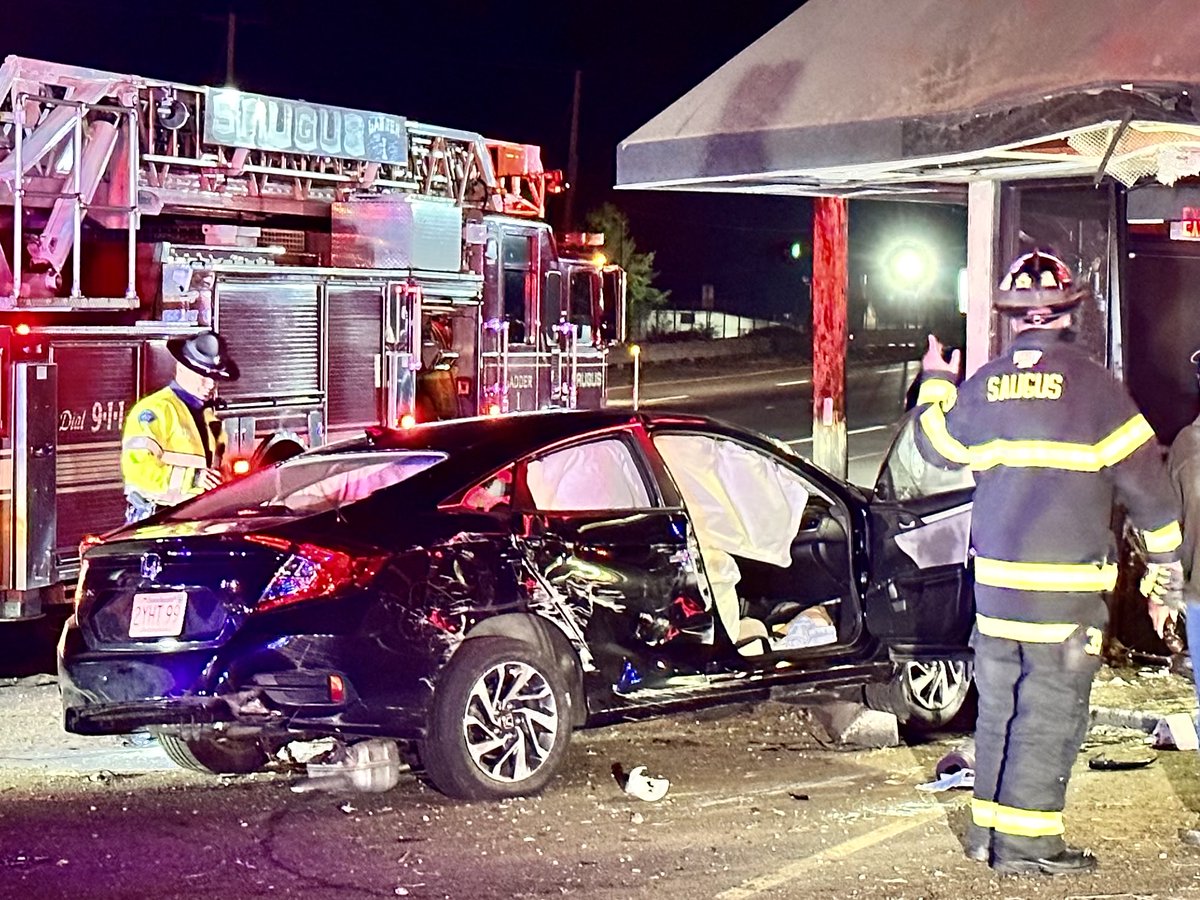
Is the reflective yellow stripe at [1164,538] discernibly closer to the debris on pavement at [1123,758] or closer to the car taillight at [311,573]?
the debris on pavement at [1123,758]

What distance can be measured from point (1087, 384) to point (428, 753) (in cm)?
262

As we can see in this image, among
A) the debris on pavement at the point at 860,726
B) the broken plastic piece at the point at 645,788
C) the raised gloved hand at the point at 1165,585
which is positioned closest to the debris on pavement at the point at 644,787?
the broken plastic piece at the point at 645,788

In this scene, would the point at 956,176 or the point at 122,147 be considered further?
the point at 122,147

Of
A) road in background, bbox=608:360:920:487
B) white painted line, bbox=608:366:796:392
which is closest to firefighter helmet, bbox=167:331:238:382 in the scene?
road in background, bbox=608:360:920:487

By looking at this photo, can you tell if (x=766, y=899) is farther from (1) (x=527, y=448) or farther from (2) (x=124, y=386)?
(2) (x=124, y=386)

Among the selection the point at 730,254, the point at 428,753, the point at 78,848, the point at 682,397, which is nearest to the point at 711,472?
the point at 428,753

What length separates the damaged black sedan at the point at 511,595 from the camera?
640cm

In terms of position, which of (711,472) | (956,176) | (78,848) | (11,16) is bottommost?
(78,848)

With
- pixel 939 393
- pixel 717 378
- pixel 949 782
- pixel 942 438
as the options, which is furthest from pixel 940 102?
pixel 717 378

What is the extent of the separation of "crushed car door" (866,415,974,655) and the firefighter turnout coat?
1.88 meters

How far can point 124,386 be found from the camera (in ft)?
36.9

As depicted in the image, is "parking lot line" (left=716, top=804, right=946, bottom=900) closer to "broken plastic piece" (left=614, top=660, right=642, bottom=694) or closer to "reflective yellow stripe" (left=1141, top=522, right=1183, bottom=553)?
"broken plastic piece" (left=614, top=660, right=642, bottom=694)

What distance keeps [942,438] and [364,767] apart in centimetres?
248

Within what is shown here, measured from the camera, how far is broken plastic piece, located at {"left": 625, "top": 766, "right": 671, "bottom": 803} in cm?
676
